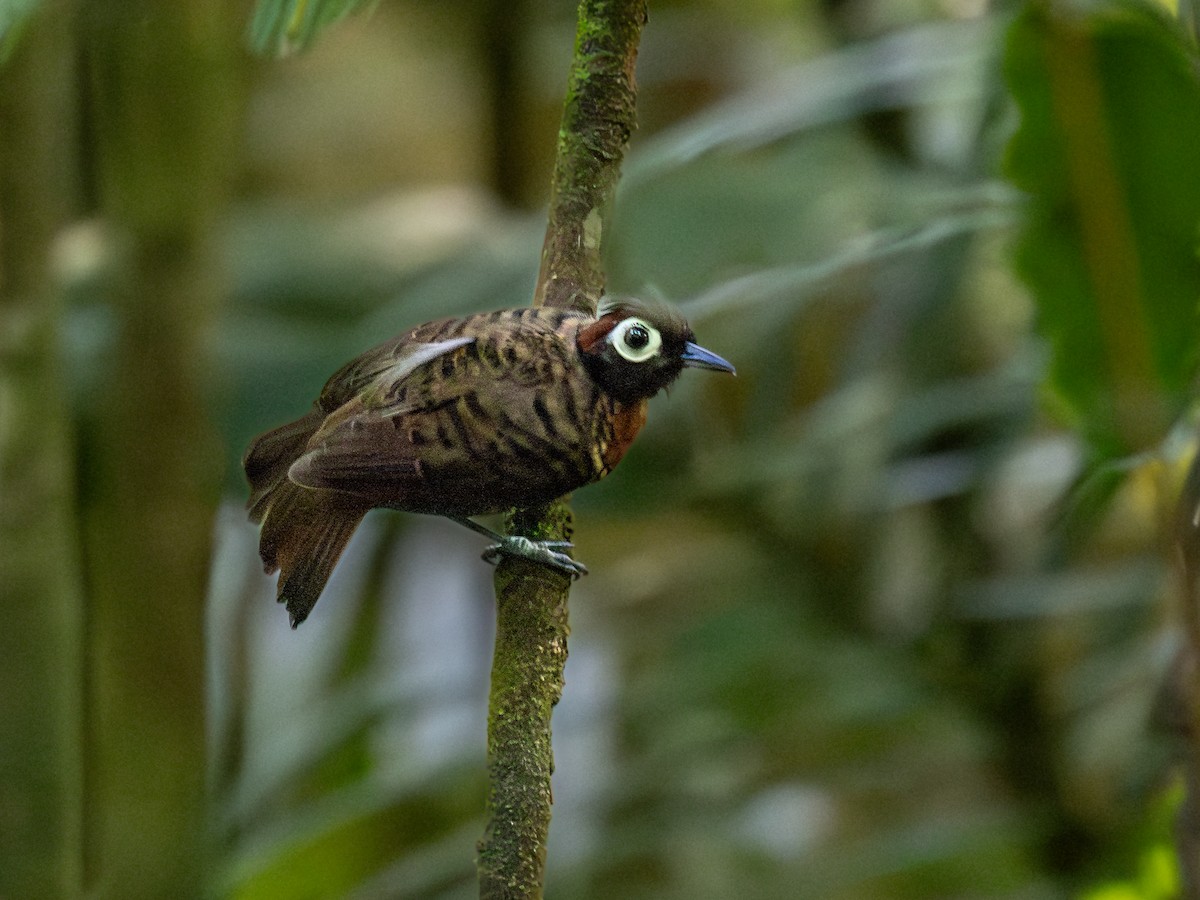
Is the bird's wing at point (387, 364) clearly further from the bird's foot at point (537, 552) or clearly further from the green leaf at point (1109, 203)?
the green leaf at point (1109, 203)

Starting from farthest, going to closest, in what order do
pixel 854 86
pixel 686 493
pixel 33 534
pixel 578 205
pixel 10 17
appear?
pixel 686 493 < pixel 854 86 < pixel 33 534 < pixel 578 205 < pixel 10 17

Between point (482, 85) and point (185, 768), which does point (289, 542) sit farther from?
point (482, 85)

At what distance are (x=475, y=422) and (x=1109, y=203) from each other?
671 millimetres

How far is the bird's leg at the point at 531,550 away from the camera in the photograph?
0.48m

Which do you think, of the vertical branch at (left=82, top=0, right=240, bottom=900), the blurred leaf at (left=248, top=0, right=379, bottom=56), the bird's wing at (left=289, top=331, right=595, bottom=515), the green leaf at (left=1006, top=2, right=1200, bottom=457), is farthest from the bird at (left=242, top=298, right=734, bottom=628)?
the green leaf at (left=1006, top=2, right=1200, bottom=457)

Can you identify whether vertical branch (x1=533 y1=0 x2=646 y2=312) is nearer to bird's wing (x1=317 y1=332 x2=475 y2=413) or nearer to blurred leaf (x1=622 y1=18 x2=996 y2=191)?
bird's wing (x1=317 y1=332 x2=475 y2=413)

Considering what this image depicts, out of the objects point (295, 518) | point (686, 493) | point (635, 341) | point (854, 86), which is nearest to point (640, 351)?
point (635, 341)

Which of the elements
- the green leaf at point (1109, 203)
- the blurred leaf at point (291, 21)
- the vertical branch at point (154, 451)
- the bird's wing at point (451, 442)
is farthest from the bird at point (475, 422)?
the green leaf at point (1109, 203)

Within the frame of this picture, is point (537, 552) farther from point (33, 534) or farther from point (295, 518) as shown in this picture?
point (33, 534)

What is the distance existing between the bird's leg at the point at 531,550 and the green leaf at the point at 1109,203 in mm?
569

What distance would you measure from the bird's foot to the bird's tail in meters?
0.07

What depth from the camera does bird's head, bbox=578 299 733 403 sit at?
1.39ft

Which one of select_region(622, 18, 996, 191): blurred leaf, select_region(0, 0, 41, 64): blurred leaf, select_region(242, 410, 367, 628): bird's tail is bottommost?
select_region(242, 410, 367, 628): bird's tail

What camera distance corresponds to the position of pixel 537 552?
485 mm
